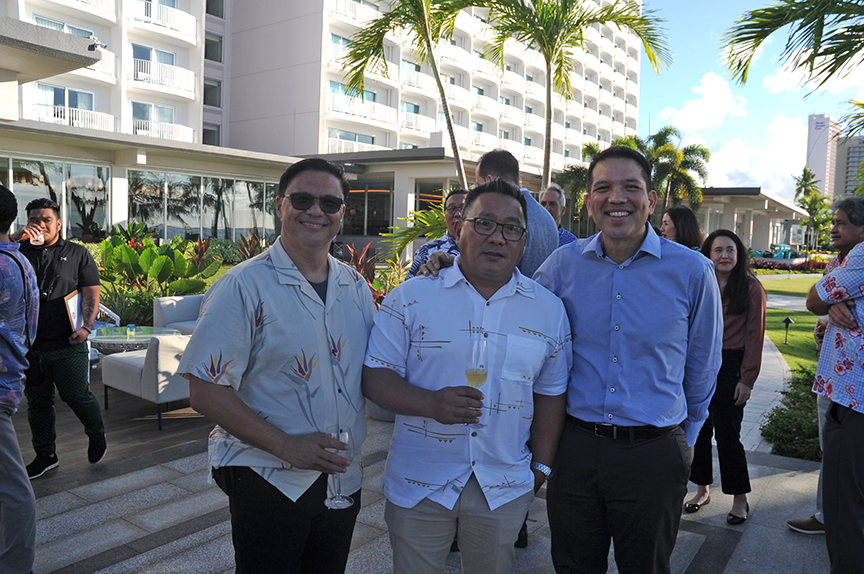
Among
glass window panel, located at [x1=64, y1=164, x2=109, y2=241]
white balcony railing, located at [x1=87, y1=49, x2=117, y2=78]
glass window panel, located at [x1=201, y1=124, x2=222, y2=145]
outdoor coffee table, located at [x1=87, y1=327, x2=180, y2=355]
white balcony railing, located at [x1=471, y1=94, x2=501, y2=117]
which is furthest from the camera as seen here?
white balcony railing, located at [x1=471, y1=94, x2=501, y2=117]

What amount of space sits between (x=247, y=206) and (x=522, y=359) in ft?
78.9

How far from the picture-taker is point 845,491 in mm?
2885

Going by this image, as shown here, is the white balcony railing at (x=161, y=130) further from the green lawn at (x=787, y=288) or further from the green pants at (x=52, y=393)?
the green lawn at (x=787, y=288)

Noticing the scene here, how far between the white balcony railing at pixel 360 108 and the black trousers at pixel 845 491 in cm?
3230

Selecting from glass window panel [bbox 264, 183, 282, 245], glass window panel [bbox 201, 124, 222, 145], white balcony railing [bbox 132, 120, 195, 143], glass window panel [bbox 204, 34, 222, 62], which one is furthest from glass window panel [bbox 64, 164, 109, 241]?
glass window panel [bbox 204, 34, 222, 62]

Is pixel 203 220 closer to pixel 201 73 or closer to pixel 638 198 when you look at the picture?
pixel 201 73

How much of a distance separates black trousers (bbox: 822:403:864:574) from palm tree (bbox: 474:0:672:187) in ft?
25.4

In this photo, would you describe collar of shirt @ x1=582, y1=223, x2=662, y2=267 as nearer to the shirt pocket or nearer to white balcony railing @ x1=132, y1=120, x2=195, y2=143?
the shirt pocket

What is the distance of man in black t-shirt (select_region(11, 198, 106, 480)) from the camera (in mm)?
4656

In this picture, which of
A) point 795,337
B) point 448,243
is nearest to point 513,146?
point 795,337

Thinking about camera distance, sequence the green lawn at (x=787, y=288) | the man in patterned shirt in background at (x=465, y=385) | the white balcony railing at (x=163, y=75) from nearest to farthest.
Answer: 1. the man in patterned shirt in background at (x=465, y=385)
2. the green lawn at (x=787, y=288)
3. the white balcony railing at (x=163, y=75)

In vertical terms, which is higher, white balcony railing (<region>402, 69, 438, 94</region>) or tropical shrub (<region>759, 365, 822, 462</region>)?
white balcony railing (<region>402, 69, 438, 94</region>)

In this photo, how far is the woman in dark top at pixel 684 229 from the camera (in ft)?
14.6

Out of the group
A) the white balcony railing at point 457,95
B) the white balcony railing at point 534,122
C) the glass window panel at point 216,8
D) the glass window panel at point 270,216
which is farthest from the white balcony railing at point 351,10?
the white balcony railing at point 534,122
